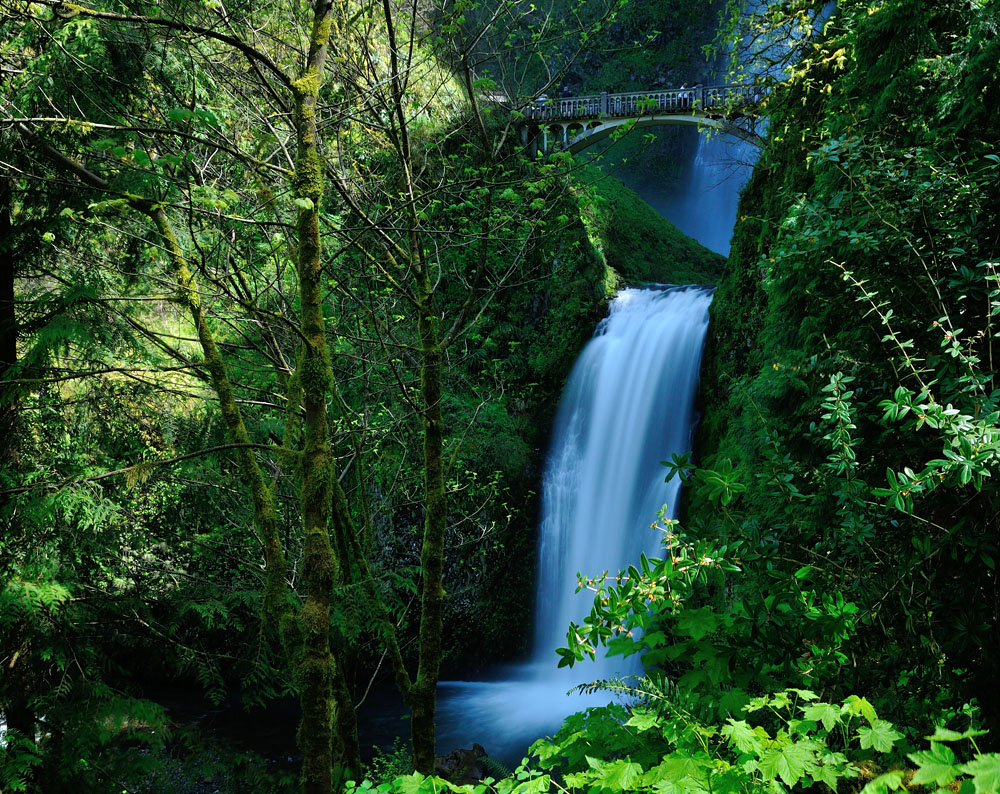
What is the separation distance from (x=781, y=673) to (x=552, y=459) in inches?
379

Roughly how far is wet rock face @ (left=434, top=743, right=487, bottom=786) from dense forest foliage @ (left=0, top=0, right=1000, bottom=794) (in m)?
0.75

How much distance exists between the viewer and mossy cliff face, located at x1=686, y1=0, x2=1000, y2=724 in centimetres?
179

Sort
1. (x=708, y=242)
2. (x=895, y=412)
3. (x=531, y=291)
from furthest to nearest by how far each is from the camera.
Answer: (x=708, y=242)
(x=531, y=291)
(x=895, y=412)

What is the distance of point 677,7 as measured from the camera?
21.2m

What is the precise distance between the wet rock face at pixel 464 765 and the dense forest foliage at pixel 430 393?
752 millimetres

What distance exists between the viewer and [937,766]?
3.47ft

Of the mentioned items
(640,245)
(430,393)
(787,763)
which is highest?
(640,245)

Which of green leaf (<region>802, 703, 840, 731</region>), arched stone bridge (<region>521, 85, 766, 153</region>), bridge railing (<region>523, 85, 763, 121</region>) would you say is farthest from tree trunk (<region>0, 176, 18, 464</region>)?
bridge railing (<region>523, 85, 763, 121</region>)

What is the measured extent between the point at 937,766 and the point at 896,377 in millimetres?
1337

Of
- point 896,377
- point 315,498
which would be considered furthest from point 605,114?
point 896,377

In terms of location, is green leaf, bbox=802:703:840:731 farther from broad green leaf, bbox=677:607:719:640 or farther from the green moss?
the green moss

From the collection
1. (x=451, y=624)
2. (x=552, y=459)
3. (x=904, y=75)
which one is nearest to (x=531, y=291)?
(x=552, y=459)

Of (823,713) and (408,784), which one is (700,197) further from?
(408,784)

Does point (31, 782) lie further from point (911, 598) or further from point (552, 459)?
point (552, 459)
